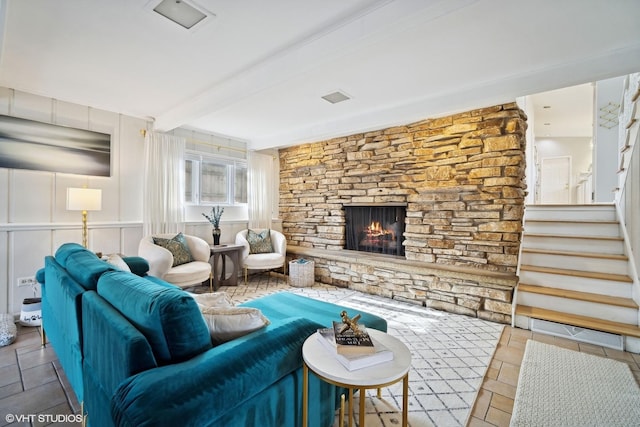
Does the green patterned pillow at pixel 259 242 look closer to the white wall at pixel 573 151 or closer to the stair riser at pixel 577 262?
the stair riser at pixel 577 262

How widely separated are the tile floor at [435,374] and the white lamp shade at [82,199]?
47.4 inches

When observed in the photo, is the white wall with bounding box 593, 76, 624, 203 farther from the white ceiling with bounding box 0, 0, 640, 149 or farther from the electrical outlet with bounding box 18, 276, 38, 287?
the electrical outlet with bounding box 18, 276, 38, 287

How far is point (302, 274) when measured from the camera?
441 centimetres

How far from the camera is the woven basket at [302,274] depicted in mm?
4410

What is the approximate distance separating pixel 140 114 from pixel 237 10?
257 centimetres

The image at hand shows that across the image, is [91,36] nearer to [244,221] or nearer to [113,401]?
[113,401]

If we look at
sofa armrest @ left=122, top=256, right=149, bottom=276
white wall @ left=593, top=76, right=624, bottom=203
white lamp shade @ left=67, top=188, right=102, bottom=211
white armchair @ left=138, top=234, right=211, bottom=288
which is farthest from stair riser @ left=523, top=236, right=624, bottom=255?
white lamp shade @ left=67, top=188, right=102, bottom=211

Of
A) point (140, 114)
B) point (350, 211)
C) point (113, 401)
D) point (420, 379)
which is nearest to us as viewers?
point (113, 401)

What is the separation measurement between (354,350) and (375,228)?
320cm

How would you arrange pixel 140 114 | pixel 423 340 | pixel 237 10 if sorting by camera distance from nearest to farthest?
pixel 237 10 < pixel 423 340 < pixel 140 114

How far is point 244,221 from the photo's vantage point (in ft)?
16.4

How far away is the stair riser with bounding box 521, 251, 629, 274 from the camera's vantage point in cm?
299

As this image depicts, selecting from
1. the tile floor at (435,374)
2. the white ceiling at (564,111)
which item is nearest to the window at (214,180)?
the tile floor at (435,374)

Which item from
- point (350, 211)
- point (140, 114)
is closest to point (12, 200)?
point (140, 114)
